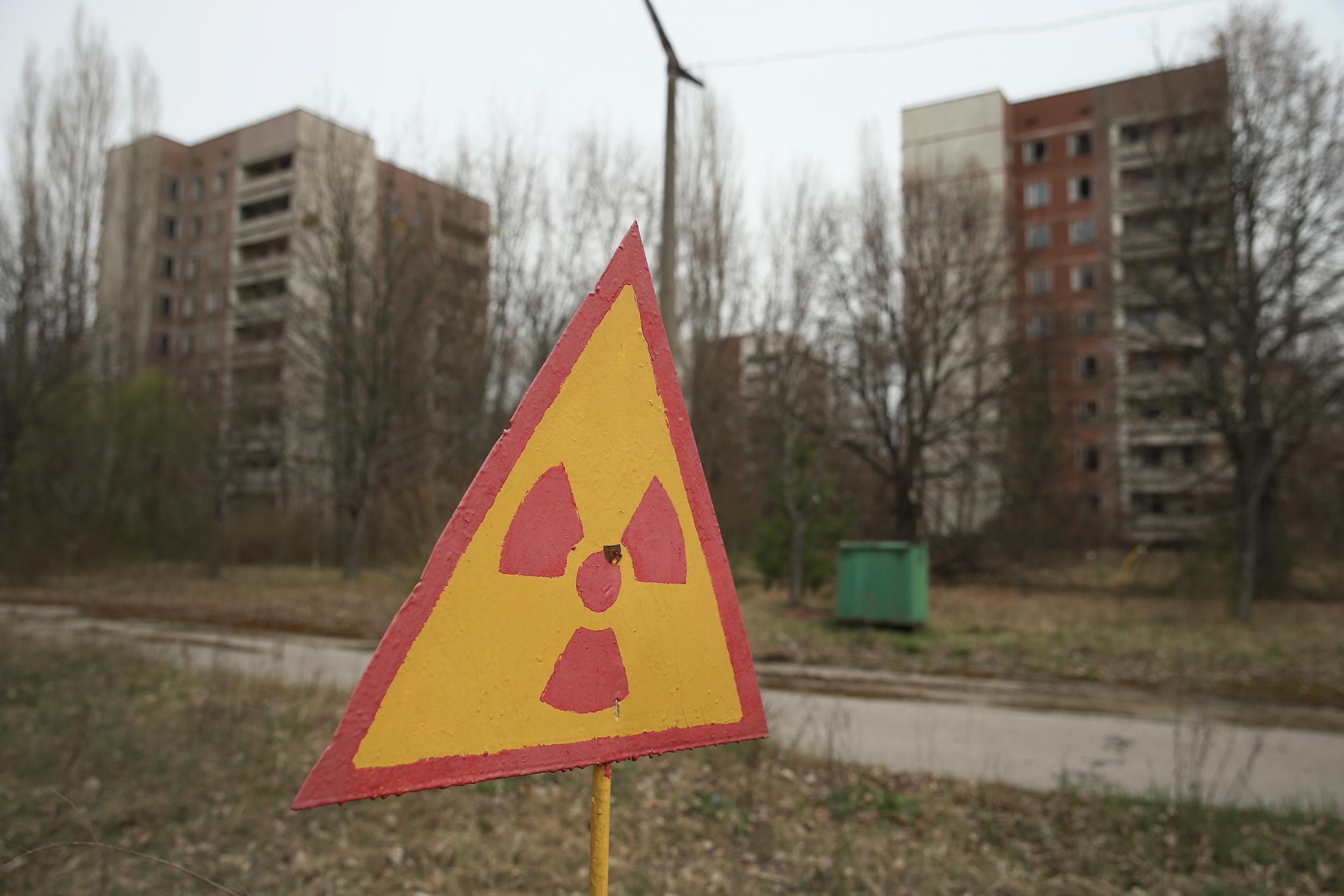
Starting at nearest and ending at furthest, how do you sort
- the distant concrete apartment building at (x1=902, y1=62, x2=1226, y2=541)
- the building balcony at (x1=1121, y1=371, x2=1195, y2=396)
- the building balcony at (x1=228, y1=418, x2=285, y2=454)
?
the building balcony at (x1=1121, y1=371, x2=1195, y2=396) < the distant concrete apartment building at (x1=902, y1=62, x2=1226, y2=541) < the building balcony at (x1=228, y1=418, x2=285, y2=454)

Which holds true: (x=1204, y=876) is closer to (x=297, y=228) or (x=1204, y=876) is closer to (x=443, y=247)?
(x=443, y=247)

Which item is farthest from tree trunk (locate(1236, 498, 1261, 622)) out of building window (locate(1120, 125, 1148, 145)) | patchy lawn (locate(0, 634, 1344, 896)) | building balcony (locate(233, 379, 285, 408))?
building balcony (locate(233, 379, 285, 408))

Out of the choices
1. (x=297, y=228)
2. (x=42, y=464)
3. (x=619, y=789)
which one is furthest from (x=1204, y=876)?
(x=42, y=464)

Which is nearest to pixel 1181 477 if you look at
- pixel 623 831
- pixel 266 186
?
pixel 623 831

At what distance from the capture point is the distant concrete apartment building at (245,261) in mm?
23750

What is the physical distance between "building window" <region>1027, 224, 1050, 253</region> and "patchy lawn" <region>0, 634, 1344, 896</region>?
48241 millimetres

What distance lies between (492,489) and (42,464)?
29.6 m

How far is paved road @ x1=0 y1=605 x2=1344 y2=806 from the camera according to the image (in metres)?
5.50

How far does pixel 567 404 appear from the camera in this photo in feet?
5.44

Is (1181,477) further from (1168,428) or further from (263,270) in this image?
(263,270)

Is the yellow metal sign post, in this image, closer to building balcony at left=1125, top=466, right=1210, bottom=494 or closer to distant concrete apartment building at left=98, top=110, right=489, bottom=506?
building balcony at left=1125, top=466, right=1210, bottom=494

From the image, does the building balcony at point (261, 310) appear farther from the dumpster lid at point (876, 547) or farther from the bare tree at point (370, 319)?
the dumpster lid at point (876, 547)

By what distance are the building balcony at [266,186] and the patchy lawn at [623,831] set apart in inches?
1993

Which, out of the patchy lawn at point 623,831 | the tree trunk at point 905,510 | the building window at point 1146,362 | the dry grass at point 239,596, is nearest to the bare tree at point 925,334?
the tree trunk at point 905,510
